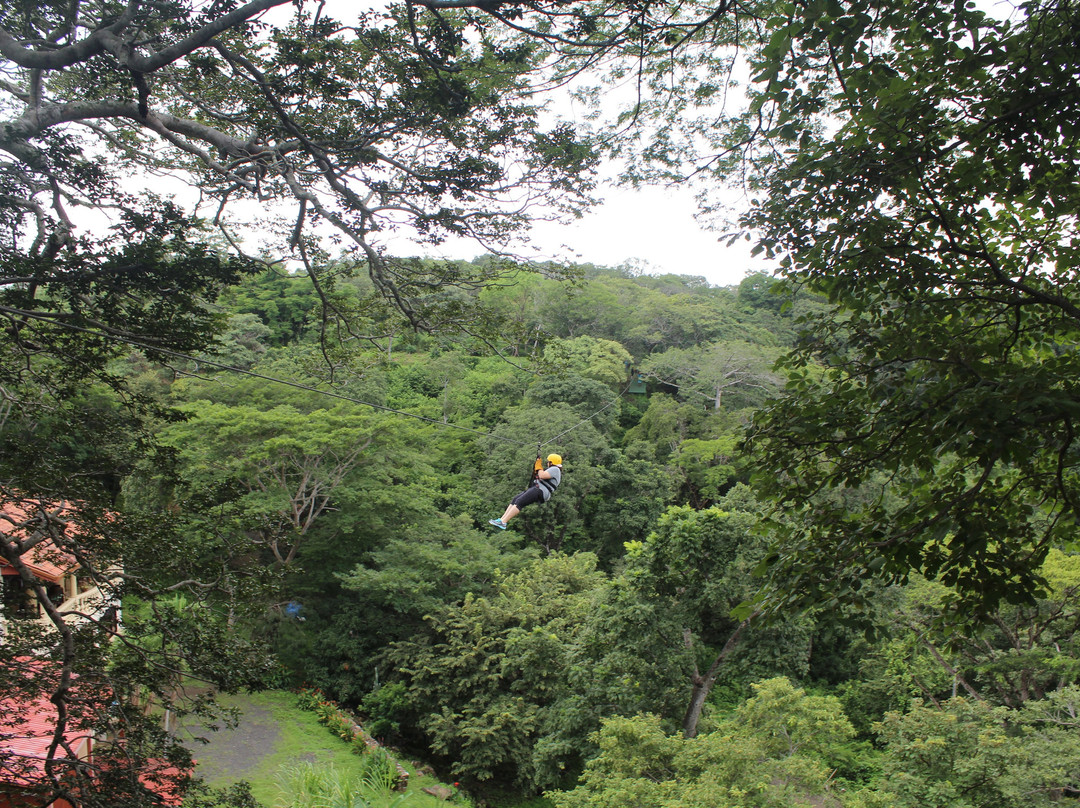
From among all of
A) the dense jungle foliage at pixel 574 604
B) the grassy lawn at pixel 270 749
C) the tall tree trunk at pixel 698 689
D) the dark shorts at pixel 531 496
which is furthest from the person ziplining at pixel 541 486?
the grassy lawn at pixel 270 749

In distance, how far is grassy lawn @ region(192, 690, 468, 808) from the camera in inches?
362

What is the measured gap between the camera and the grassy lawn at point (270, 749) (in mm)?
9195

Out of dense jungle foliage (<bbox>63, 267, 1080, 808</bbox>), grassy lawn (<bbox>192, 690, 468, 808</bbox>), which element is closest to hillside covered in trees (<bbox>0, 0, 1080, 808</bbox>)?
dense jungle foliage (<bbox>63, 267, 1080, 808</bbox>)

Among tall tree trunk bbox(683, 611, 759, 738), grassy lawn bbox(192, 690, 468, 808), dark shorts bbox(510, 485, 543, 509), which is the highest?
dark shorts bbox(510, 485, 543, 509)

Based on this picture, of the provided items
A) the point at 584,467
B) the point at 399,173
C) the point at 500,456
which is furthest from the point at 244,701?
the point at 399,173

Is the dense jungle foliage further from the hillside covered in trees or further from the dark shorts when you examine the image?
the dark shorts

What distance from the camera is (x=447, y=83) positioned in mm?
4129

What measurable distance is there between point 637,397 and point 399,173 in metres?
20.5

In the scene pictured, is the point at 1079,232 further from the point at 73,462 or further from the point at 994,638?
the point at 994,638

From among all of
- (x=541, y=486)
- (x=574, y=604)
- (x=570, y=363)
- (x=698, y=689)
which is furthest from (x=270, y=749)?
(x=570, y=363)

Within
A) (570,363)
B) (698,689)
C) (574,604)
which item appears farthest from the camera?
(574,604)

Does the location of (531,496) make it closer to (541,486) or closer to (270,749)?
(541,486)

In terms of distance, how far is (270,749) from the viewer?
33.2ft

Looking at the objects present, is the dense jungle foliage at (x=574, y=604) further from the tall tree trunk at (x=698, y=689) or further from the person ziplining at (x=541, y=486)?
the person ziplining at (x=541, y=486)
